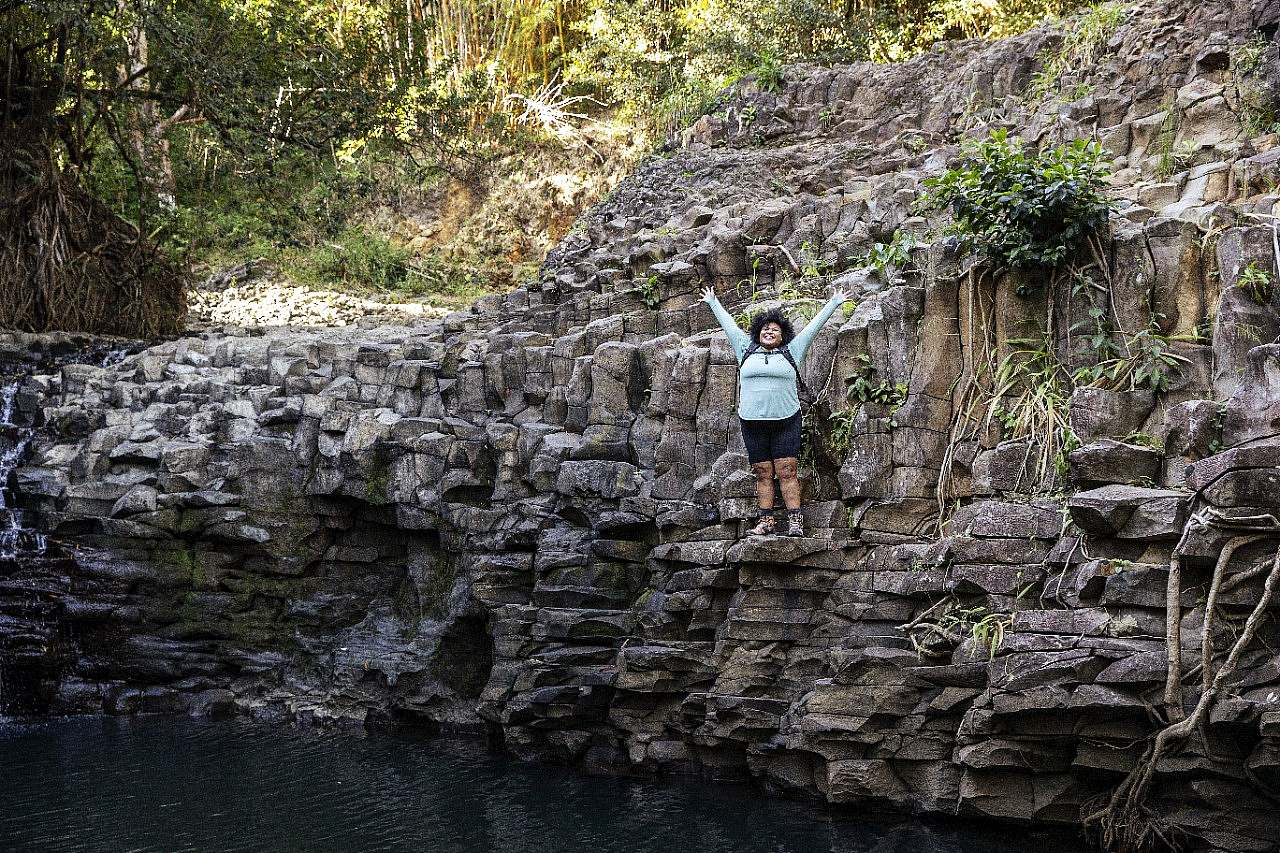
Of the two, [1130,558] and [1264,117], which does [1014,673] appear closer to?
[1130,558]

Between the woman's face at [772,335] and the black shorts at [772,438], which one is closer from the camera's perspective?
the black shorts at [772,438]

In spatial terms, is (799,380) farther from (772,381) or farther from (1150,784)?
(1150,784)

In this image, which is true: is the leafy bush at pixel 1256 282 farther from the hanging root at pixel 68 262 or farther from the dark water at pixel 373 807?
the hanging root at pixel 68 262

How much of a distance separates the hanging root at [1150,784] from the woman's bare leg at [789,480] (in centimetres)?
315

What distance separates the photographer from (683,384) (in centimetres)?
1098

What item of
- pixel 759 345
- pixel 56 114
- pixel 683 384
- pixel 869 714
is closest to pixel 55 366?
pixel 56 114

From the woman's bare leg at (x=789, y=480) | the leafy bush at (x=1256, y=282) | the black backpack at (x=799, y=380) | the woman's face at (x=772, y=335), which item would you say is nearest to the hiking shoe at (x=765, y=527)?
the woman's bare leg at (x=789, y=480)

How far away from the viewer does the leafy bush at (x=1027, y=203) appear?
8.98 metres

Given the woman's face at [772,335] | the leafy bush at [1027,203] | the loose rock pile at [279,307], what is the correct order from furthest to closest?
the loose rock pile at [279,307] < the woman's face at [772,335] < the leafy bush at [1027,203]

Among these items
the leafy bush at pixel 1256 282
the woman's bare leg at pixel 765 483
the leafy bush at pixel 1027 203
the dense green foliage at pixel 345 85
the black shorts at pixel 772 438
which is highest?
the dense green foliage at pixel 345 85

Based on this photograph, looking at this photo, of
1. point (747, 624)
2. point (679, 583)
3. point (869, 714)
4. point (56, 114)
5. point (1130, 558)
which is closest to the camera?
point (1130, 558)

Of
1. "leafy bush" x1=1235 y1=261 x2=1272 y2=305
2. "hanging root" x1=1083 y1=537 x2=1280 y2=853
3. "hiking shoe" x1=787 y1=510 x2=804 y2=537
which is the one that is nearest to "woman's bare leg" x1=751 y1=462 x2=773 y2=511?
"hiking shoe" x1=787 y1=510 x2=804 y2=537

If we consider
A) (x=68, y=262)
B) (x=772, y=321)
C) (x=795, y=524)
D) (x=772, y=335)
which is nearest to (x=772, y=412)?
(x=772, y=335)

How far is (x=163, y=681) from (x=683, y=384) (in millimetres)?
7125
